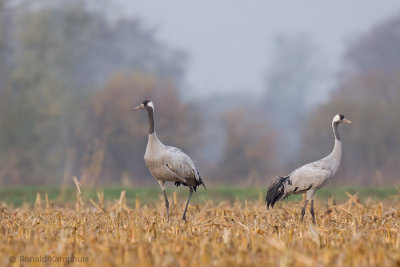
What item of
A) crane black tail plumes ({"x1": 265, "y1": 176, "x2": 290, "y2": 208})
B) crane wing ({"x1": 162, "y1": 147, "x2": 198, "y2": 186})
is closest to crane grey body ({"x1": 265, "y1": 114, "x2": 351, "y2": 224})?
crane black tail plumes ({"x1": 265, "y1": 176, "x2": 290, "y2": 208})

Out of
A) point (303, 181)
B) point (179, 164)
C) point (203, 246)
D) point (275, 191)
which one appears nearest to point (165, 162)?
point (179, 164)

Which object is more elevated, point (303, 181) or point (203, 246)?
point (303, 181)

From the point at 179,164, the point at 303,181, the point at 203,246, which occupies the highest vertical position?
the point at 179,164

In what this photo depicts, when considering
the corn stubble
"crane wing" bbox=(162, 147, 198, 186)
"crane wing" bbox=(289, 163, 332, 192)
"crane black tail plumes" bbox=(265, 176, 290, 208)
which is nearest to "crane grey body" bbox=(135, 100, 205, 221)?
"crane wing" bbox=(162, 147, 198, 186)

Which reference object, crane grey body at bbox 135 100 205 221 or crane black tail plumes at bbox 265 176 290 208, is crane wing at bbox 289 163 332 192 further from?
crane grey body at bbox 135 100 205 221

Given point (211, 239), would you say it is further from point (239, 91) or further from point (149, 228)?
point (239, 91)

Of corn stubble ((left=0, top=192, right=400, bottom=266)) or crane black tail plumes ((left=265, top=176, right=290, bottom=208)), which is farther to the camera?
crane black tail plumes ((left=265, top=176, right=290, bottom=208))

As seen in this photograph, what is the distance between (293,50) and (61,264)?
80068 mm

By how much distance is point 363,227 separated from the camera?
8.48 m

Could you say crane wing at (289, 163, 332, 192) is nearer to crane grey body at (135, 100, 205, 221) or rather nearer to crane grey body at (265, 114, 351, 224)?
crane grey body at (265, 114, 351, 224)

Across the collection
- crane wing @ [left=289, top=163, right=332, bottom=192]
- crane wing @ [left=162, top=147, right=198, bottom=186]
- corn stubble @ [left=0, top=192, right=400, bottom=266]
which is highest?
crane wing @ [left=162, top=147, right=198, bottom=186]

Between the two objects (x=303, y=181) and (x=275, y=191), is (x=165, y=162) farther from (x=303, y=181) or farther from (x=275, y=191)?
(x=303, y=181)

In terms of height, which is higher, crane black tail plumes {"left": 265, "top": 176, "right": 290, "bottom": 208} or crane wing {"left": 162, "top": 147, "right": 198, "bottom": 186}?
crane wing {"left": 162, "top": 147, "right": 198, "bottom": 186}

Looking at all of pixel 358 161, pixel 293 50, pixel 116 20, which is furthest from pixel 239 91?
pixel 358 161
